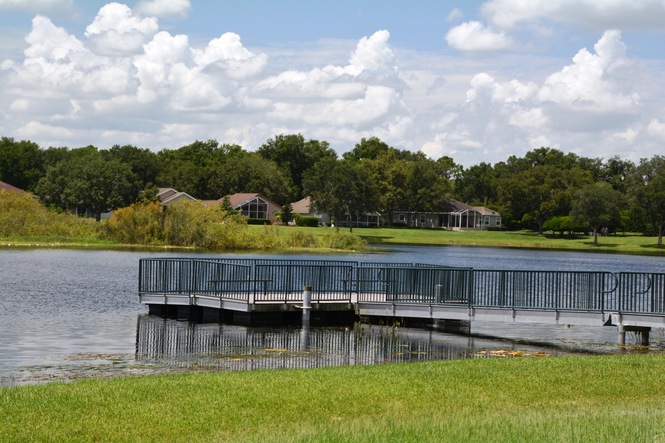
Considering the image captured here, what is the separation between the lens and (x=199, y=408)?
15.7 metres

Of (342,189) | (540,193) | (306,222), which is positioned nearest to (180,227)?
(306,222)

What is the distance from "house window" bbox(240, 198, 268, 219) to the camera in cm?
14488

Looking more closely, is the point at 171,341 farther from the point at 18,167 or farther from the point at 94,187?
the point at 18,167

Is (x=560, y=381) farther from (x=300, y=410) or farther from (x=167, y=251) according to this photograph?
(x=167, y=251)

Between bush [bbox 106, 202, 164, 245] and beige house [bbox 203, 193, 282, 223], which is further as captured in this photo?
beige house [bbox 203, 193, 282, 223]

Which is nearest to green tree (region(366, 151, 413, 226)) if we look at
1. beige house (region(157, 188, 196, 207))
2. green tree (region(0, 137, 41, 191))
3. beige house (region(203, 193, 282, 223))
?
beige house (region(203, 193, 282, 223))

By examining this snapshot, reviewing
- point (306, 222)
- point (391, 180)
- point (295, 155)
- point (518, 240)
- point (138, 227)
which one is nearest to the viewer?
point (138, 227)

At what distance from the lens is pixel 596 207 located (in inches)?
4941

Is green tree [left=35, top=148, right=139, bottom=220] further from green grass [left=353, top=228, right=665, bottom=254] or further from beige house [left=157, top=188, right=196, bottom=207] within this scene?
green grass [left=353, top=228, right=665, bottom=254]

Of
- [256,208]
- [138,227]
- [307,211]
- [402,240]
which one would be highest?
[256,208]

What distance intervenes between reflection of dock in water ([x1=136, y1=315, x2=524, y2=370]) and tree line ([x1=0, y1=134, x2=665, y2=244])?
267 feet

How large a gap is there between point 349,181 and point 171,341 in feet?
348

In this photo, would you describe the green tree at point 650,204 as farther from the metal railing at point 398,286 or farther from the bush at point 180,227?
the metal railing at point 398,286

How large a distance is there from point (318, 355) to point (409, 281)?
338 inches
